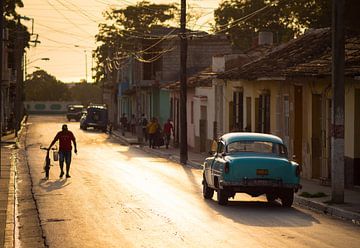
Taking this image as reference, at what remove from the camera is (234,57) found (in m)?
55.9

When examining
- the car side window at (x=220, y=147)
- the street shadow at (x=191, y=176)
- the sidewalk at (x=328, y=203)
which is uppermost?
the car side window at (x=220, y=147)

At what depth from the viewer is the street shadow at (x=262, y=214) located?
2136 cm

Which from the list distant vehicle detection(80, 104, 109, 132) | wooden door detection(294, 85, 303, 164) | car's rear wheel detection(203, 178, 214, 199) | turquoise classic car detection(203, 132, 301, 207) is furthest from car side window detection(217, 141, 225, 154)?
distant vehicle detection(80, 104, 109, 132)

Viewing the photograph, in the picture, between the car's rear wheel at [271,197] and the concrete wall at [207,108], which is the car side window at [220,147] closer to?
the car's rear wheel at [271,197]

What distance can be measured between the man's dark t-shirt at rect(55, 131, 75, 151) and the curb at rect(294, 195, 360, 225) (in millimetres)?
10390

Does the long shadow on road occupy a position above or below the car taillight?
below

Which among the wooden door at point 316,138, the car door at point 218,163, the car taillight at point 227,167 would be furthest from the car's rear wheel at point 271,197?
the wooden door at point 316,138

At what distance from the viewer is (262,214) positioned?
23234 millimetres

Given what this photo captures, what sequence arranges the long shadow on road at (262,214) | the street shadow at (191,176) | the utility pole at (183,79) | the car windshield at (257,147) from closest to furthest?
the long shadow on road at (262,214) < the car windshield at (257,147) < the street shadow at (191,176) < the utility pole at (183,79)

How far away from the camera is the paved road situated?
18.3 meters

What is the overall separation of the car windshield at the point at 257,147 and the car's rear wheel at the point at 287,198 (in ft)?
3.71

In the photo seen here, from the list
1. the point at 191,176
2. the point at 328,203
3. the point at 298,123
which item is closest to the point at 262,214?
the point at 328,203

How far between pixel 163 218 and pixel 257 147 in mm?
4557

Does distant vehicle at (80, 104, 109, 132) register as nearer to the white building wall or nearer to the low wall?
the white building wall
